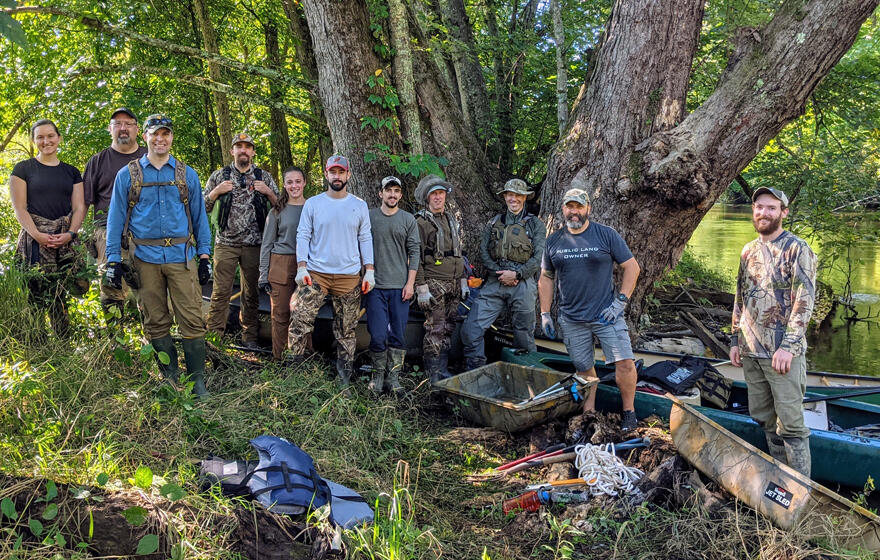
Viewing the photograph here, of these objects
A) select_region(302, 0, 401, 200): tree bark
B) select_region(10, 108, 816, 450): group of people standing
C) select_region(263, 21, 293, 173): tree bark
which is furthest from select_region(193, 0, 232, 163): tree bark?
select_region(10, 108, 816, 450): group of people standing

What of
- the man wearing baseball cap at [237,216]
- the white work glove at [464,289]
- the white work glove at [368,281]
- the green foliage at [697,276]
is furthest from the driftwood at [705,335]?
Answer: the man wearing baseball cap at [237,216]

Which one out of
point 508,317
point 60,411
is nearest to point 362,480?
point 60,411

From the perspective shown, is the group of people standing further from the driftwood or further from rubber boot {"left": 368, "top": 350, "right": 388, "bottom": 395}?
the driftwood

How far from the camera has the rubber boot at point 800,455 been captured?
4035 mm

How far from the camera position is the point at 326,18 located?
6715 mm

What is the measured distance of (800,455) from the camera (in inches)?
159

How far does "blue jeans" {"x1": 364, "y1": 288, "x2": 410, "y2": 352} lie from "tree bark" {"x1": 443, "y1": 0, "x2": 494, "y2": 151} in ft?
13.0

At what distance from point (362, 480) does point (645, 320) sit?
216 inches

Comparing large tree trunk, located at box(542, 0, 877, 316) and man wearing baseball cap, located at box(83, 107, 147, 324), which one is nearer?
man wearing baseball cap, located at box(83, 107, 147, 324)

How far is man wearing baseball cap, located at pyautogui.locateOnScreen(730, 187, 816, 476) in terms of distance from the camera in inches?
153

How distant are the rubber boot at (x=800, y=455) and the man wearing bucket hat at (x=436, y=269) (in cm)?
299

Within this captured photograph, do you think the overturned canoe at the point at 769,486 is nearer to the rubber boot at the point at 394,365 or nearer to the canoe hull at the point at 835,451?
the canoe hull at the point at 835,451

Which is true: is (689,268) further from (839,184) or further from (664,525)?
(664,525)

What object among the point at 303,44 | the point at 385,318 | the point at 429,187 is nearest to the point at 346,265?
the point at 385,318
